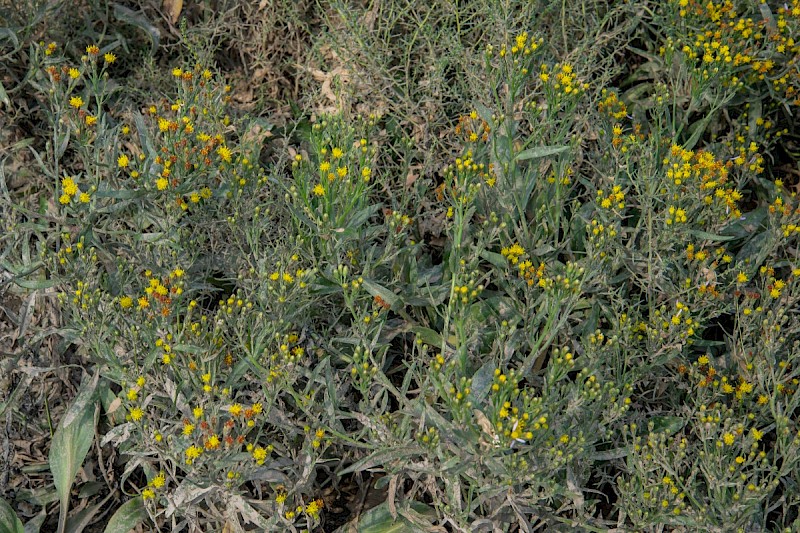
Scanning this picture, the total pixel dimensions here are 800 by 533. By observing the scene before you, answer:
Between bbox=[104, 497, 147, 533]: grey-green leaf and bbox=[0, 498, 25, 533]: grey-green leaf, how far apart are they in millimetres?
359

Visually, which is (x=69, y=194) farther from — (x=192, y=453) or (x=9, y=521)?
(x=9, y=521)

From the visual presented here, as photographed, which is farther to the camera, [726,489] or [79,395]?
[79,395]

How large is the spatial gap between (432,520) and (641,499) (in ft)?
2.72

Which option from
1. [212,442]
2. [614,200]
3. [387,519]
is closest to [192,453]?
[212,442]

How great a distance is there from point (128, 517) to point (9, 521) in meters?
0.50

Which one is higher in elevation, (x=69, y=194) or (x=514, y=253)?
(x=69, y=194)

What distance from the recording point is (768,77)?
4137 millimetres

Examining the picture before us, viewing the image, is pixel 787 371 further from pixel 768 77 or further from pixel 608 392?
pixel 768 77

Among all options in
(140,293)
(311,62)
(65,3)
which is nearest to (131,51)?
(65,3)

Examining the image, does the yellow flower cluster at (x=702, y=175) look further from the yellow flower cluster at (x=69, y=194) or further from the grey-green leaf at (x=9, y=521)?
the grey-green leaf at (x=9, y=521)

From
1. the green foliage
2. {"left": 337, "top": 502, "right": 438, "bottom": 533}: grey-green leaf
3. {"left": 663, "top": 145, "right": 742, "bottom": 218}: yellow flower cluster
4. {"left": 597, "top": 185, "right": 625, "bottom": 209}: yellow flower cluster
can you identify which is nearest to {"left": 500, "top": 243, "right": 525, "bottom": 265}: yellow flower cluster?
the green foliage

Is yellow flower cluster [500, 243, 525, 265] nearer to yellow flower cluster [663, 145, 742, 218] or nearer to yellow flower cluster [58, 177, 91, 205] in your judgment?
yellow flower cluster [663, 145, 742, 218]

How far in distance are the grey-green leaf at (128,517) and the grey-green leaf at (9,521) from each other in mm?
359

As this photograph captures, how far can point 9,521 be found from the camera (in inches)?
137
